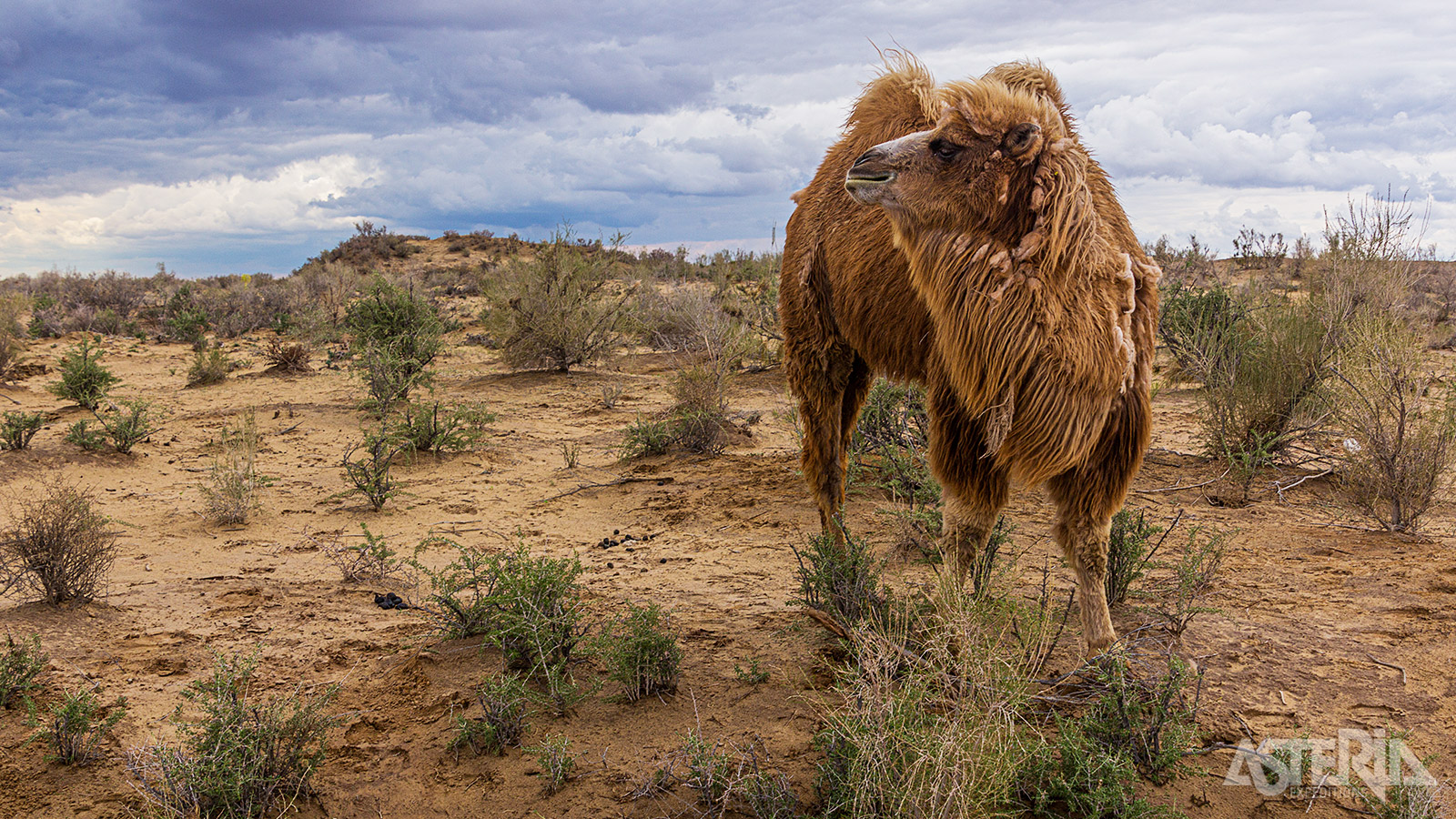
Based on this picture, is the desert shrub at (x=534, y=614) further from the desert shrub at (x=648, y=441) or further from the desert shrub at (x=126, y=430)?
the desert shrub at (x=126, y=430)

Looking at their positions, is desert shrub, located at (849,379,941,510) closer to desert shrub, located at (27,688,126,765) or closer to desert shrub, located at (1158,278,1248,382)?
desert shrub, located at (1158,278,1248,382)

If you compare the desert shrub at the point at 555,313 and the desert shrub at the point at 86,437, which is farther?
the desert shrub at the point at 555,313

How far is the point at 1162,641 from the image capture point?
388 centimetres

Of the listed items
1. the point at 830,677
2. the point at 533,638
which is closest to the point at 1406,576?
the point at 830,677

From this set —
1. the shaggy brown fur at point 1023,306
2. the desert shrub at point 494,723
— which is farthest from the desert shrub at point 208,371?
the shaggy brown fur at point 1023,306

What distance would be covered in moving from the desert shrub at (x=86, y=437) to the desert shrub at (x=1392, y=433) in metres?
11.9

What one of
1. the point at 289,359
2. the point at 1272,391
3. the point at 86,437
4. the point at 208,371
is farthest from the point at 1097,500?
the point at 289,359

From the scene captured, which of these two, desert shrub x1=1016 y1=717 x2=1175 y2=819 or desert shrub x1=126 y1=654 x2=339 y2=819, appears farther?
desert shrub x1=126 y1=654 x2=339 y2=819

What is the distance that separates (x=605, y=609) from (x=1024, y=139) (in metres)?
3.34

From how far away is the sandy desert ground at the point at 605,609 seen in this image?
3.25 meters

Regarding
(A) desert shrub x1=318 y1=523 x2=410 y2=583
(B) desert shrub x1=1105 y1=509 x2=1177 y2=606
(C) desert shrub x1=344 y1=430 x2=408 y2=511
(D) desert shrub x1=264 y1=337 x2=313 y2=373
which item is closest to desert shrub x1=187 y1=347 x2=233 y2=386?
(D) desert shrub x1=264 y1=337 x2=313 y2=373

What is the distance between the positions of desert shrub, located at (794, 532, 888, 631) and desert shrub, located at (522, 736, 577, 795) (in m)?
1.43

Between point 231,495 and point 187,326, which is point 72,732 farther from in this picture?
point 187,326

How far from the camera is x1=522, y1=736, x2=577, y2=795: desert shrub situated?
10.3 feet
